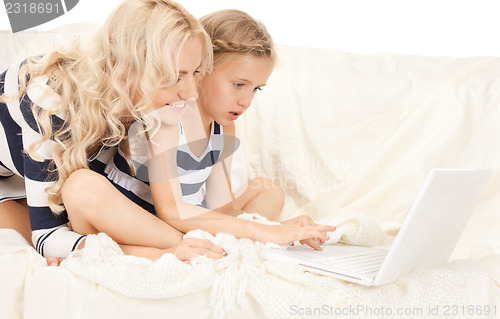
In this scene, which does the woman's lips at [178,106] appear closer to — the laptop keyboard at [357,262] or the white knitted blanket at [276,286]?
the white knitted blanket at [276,286]

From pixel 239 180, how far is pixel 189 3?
0.80 meters

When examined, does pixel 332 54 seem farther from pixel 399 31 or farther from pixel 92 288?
pixel 92 288

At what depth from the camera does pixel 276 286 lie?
903mm

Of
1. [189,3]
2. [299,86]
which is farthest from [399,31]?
[189,3]

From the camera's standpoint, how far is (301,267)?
3.06 ft

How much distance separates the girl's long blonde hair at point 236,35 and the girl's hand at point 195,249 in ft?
1.59

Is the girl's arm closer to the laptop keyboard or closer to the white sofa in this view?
the white sofa

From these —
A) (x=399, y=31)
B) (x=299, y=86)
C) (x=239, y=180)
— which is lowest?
(x=239, y=180)

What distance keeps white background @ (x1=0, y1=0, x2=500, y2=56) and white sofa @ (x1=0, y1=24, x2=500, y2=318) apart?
0.26 meters

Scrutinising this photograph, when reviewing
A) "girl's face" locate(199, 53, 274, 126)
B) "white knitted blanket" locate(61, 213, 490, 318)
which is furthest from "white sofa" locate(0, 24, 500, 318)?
"girl's face" locate(199, 53, 274, 126)

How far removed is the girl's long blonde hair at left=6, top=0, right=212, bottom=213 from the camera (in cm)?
111

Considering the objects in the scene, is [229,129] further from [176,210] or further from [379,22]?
[379,22]

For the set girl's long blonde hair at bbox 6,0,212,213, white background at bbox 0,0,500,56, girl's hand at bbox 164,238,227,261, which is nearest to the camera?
girl's hand at bbox 164,238,227,261

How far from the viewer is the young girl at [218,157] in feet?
3.80
